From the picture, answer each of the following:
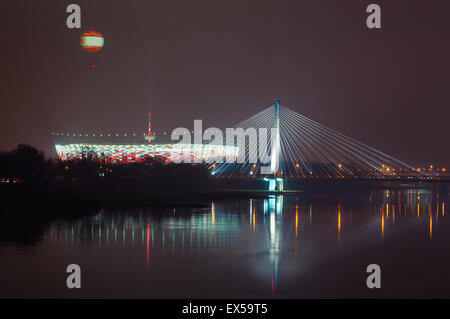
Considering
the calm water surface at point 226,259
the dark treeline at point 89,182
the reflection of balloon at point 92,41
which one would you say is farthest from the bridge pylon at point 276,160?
the calm water surface at point 226,259

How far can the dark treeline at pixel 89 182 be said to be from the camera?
33062mm

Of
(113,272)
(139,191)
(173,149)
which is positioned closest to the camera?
(113,272)

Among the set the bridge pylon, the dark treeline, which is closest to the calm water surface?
the dark treeline

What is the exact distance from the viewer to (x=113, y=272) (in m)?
12.8

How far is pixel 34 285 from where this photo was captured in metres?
11.4

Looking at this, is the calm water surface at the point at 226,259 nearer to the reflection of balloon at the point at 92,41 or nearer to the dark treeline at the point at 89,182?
the dark treeline at the point at 89,182

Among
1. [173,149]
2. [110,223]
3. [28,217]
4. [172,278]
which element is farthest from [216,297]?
[173,149]

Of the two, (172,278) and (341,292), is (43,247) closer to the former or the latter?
(172,278)

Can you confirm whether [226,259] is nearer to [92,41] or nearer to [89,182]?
[89,182]

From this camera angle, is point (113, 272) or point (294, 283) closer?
point (294, 283)

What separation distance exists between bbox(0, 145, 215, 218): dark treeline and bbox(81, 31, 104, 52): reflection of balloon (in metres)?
11.0

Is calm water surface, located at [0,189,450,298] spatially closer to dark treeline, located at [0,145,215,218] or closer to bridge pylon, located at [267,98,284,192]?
dark treeline, located at [0,145,215,218]
